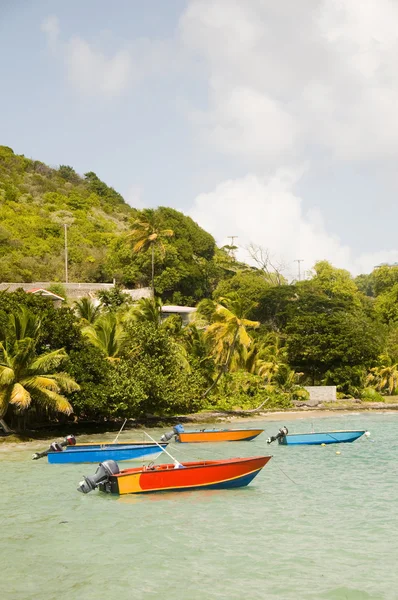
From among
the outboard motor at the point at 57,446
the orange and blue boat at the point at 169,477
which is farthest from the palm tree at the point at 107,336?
the orange and blue boat at the point at 169,477

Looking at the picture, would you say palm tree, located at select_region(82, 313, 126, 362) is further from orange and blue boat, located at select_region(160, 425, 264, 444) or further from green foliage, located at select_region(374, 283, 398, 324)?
green foliage, located at select_region(374, 283, 398, 324)

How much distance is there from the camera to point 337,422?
131 feet

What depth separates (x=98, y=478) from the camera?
18703 mm

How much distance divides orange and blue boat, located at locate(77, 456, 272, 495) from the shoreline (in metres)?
10.5

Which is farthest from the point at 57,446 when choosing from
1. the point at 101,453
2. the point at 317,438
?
the point at 317,438

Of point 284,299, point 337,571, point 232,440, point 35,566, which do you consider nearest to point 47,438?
point 232,440

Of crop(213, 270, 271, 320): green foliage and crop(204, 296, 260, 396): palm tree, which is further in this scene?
crop(213, 270, 271, 320): green foliage

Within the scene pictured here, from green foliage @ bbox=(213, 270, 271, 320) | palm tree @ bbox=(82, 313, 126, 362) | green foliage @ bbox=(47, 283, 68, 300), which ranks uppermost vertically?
green foliage @ bbox=(213, 270, 271, 320)

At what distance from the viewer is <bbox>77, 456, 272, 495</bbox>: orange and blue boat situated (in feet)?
61.8

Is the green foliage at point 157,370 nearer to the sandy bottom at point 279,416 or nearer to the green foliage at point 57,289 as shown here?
the sandy bottom at point 279,416

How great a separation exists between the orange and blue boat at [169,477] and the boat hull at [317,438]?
10483 mm

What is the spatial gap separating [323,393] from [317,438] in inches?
705

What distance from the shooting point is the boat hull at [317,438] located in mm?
30234

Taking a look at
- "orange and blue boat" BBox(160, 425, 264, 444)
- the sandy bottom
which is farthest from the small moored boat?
the sandy bottom
